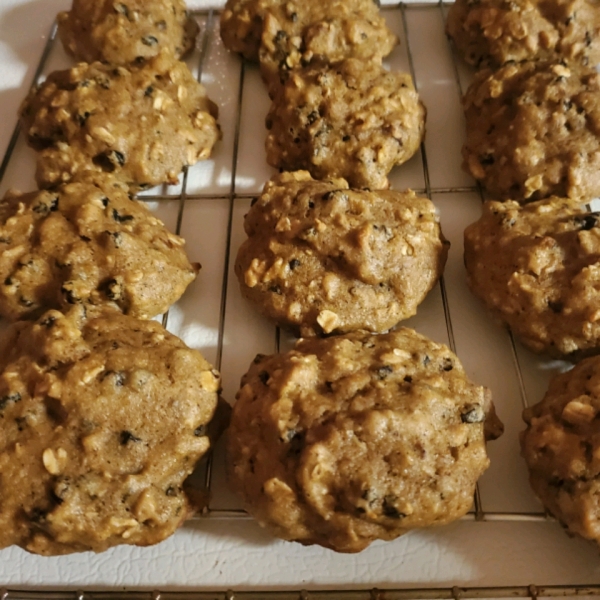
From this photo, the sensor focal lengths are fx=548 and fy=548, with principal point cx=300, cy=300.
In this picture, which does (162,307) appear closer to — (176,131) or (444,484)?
(176,131)

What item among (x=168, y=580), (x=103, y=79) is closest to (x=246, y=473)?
(x=168, y=580)

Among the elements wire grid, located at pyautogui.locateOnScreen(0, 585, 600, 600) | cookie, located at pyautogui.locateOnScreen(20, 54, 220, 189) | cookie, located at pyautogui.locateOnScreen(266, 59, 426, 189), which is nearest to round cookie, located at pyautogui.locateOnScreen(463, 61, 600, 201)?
cookie, located at pyautogui.locateOnScreen(266, 59, 426, 189)

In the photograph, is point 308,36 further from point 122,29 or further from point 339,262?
point 339,262

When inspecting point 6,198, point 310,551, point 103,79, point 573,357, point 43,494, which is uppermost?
point 103,79

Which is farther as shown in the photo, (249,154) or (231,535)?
(249,154)

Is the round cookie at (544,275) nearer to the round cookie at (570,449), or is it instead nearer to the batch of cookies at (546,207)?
the batch of cookies at (546,207)

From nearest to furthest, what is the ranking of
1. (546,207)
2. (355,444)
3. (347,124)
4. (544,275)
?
1. (355,444)
2. (544,275)
3. (546,207)
4. (347,124)

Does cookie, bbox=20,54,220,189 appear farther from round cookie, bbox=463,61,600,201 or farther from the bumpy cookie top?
round cookie, bbox=463,61,600,201

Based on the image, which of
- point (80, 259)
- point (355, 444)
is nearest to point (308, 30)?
point (80, 259)
